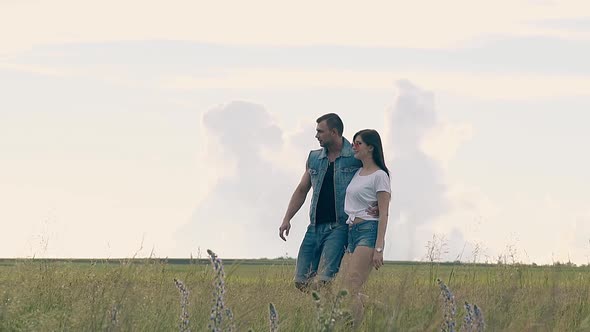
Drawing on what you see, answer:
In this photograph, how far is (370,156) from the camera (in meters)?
8.75

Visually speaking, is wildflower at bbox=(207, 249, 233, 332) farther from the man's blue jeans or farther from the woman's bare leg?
the man's blue jeans

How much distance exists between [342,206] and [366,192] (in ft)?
2.38

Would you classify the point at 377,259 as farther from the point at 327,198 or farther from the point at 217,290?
the point at 217,290

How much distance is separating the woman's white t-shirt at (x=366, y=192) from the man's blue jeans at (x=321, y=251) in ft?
1.62

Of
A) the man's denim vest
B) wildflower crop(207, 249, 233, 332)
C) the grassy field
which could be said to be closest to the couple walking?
the man's denim vest

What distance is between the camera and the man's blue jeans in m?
9.03

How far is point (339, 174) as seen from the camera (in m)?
9.43

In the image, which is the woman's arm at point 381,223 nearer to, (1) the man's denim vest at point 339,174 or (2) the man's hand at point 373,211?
(2) the man's hand at point 373,211

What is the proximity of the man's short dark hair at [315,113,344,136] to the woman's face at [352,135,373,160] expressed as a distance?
63 cm

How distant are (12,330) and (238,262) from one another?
1.97m

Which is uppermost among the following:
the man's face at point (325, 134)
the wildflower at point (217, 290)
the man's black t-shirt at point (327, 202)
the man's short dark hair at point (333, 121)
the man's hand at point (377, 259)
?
the man's short dark hair at point (333, 121)

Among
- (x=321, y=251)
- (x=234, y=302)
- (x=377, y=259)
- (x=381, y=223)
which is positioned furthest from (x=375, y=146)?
(x=234, y=302)

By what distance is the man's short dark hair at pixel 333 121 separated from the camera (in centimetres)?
938

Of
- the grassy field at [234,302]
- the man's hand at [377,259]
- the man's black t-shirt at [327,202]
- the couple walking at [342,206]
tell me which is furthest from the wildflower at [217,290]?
the man's black t-shirt at [327,202]
